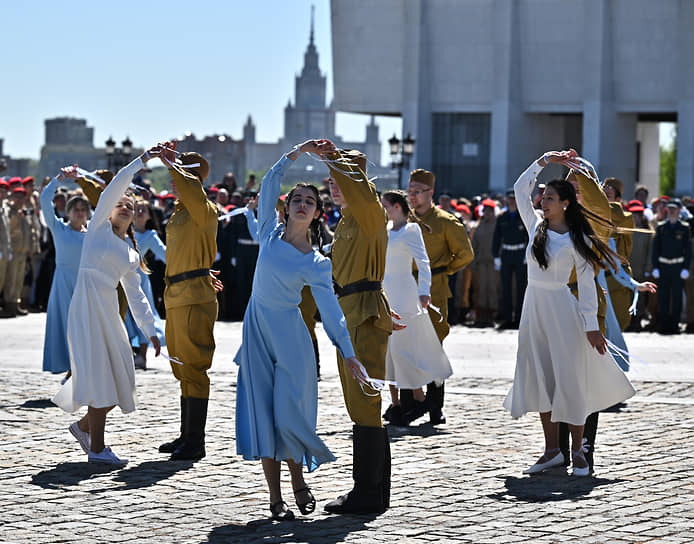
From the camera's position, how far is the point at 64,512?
7309 mm

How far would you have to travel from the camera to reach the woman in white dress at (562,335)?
8695 millimetres

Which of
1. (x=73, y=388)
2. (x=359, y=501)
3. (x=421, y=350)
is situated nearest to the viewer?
(x=359, y=501)

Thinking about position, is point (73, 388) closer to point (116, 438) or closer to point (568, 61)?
point (116, 438)

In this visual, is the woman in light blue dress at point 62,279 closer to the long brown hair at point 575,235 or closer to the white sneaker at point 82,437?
the white sneaker at point 82,437

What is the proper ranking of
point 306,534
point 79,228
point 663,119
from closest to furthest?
point 306,534, point 79,228, point 663,119

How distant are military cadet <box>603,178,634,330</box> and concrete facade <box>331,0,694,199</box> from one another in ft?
122

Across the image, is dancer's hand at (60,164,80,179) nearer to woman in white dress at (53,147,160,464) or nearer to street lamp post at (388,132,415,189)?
woman in white dress at (53,147,160,464)

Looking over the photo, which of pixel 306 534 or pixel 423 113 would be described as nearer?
pixel 306 534

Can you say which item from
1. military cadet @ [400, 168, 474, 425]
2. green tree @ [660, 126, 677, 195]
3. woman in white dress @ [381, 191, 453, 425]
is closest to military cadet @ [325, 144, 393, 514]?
woman in white dress @ [381, 191, 453, 425]

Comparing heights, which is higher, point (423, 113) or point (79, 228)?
point (423, 113)

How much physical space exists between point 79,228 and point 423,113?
42605 mm

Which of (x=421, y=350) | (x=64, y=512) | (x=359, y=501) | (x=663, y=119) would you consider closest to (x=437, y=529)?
(x=359, y=501)

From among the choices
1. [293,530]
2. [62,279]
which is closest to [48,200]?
[62,279]

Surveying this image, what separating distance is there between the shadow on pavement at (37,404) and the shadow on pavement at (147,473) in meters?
2.50
